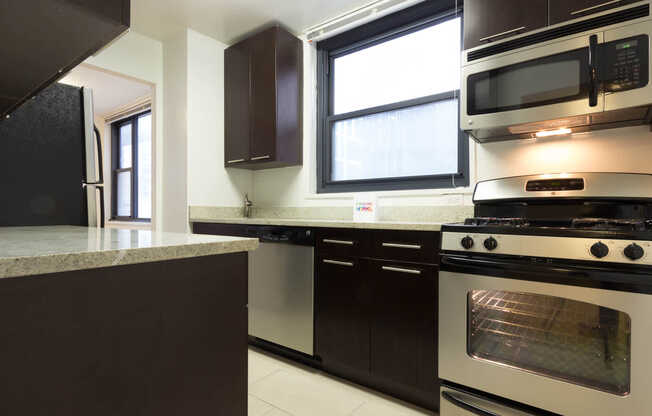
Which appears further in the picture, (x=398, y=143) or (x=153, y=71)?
(x=153, y=71)

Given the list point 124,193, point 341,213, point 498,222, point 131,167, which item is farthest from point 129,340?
point 124,193

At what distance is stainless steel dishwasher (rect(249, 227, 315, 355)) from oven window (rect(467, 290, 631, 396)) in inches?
37.4

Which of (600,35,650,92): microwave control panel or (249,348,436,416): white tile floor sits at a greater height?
(600,35,650,92): microwave control panel

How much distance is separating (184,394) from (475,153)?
6.40 ft

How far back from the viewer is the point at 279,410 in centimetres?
169

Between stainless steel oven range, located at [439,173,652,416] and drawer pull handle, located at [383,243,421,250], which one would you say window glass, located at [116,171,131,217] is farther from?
stainless steel oven range, located at [439,173,652,416]

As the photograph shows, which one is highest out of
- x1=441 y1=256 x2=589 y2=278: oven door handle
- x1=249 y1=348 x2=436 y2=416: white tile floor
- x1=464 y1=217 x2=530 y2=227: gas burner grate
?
x1=464 y1=217 x2=530 y2=227: gas burner grate

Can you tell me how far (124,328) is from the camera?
66 centimetres

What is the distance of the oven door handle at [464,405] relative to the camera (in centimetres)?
143

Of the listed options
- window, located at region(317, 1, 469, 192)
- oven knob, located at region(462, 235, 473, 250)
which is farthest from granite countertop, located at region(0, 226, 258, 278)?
window, located at region(317, 1, 469, 192)

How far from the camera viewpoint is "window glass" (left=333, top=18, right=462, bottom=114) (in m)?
2.34

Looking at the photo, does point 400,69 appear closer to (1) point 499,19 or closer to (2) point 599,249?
(1) point 499,19

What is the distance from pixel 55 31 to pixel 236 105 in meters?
2.33

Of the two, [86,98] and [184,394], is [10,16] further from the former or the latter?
[86,98]
